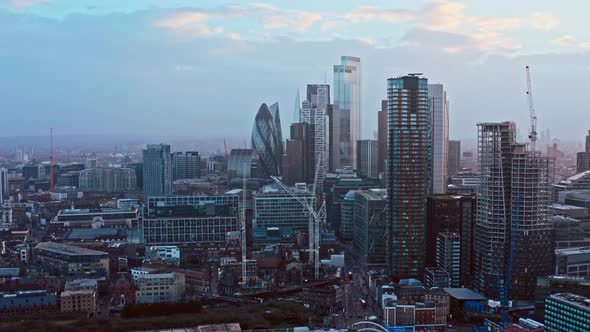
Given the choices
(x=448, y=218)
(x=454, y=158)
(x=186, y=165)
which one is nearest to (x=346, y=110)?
(x=186, y=165)

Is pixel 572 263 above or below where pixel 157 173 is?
below

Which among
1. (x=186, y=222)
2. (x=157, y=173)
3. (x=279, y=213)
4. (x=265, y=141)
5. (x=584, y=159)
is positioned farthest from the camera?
(x=265, y=141)

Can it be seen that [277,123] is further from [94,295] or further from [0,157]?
[94,295]

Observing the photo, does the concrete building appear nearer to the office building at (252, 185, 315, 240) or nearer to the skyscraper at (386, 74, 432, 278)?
the skyscraper at (386, 74, 432, 278)

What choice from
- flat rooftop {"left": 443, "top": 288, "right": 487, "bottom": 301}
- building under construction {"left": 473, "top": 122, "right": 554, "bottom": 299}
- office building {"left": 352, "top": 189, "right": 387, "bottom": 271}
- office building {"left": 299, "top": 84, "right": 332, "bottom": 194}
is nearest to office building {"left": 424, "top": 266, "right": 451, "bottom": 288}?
flat rooftop {"left": 443, "top": 288, "right": 487, "bottom": 301}

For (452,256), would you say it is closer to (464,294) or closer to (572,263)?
(464,294)

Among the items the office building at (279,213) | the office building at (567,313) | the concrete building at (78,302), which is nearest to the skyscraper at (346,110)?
the office building at (279,213)

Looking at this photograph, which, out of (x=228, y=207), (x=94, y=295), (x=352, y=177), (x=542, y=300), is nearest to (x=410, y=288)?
(x=542, y=300)
